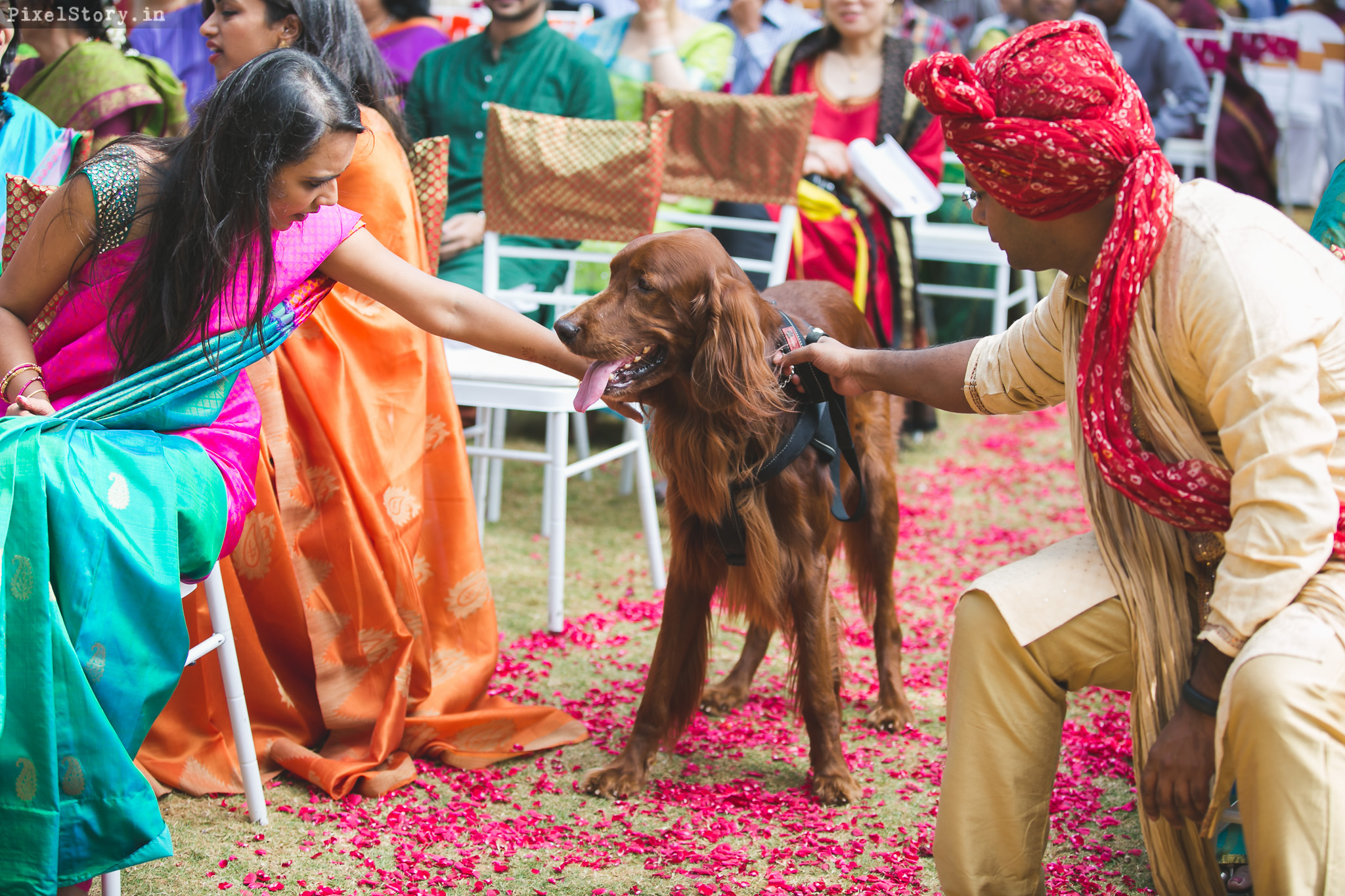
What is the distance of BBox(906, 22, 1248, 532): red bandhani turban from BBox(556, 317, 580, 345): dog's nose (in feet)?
3.00

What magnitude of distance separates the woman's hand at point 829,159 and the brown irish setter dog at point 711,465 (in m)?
2.43

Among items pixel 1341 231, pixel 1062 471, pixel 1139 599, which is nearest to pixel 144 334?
pixel 1139 599

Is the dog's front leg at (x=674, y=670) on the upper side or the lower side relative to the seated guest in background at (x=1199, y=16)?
lower

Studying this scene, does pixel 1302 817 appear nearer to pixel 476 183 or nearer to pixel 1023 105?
pixel 1023 105

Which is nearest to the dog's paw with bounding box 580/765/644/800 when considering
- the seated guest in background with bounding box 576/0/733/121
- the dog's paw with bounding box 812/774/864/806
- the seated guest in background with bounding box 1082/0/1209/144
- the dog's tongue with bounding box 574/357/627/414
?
the dog's paw with bounding box 812/774/864/806

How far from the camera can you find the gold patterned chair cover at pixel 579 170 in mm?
3748

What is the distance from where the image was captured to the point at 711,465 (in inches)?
94.0

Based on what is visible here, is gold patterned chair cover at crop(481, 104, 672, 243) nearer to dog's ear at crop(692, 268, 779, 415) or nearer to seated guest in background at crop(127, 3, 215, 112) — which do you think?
dog's ear at crop(692, 268, 779, 415)

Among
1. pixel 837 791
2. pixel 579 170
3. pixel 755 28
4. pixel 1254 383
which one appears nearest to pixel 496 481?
pixel 579 170

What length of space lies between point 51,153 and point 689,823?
2525 mm

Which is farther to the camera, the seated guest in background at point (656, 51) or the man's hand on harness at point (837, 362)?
the seated guest in background at point (656, 51)

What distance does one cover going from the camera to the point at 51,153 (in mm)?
3094

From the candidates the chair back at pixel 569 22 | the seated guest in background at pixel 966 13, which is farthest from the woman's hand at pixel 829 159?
the seated guest in background at pixel 966 13

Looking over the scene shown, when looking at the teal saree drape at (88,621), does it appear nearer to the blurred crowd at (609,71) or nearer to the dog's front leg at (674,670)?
the dog's front leg at (674,670)
